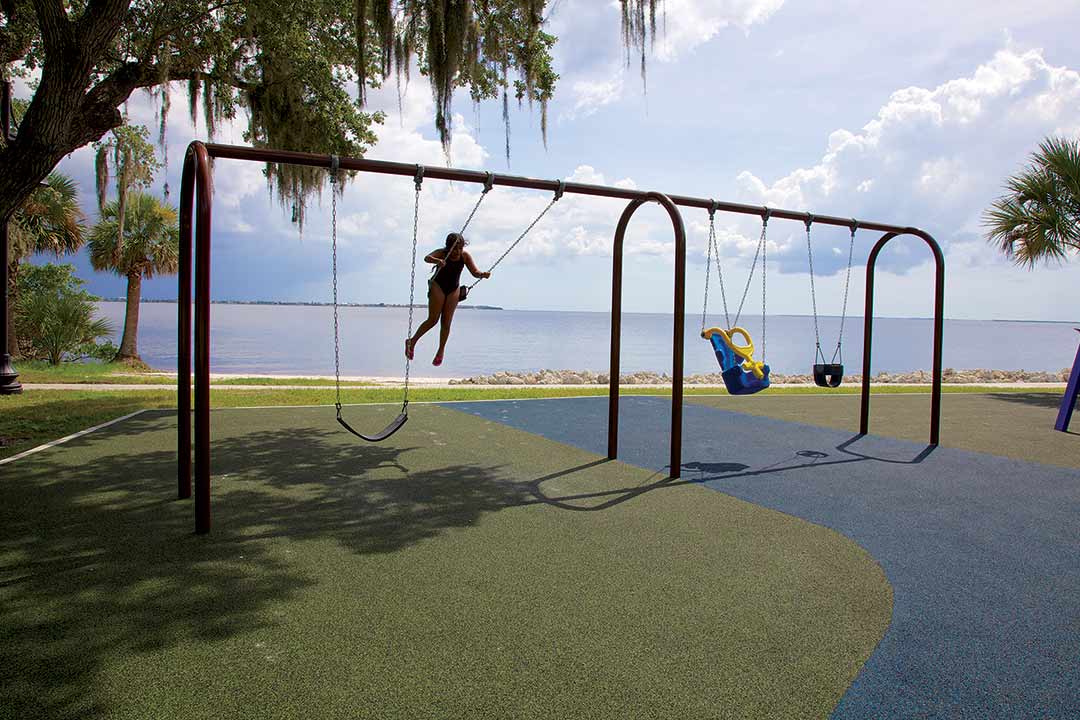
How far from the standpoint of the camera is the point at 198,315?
4.24m

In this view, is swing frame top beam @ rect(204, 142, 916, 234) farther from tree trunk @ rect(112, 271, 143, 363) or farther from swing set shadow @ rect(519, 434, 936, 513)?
tree trunk @ rect(112, 271, 143, 363)

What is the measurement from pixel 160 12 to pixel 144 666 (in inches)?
335

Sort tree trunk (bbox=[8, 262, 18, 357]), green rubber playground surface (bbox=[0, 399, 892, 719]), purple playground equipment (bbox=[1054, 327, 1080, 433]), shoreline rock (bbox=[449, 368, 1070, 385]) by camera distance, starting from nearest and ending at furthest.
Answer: green rubber playground surface (bbox=[0, 399, 892, 719]) → purple playground equipment (bbox=[1054, 327, 1080, 433]) → tree trunk (bbox=[8, 262, 18, 357]) → shoreline rock (bbox=[449, 368, 1070, 385])

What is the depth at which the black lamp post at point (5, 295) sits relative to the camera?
9359 mm

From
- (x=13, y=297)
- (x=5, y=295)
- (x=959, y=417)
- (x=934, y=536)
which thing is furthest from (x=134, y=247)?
(x=934, y=536)

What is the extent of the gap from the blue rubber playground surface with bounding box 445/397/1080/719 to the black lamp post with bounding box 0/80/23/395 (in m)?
7.24

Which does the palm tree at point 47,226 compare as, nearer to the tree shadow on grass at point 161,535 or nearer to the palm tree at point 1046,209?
the tree shadow on grass at point 161,535

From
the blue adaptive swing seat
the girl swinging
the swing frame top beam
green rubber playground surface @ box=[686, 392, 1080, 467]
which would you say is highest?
the swing frame top beam

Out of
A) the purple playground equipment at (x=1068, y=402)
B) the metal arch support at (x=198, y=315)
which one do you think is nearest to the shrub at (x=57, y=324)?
the metal arch support at (x=198, y=315)

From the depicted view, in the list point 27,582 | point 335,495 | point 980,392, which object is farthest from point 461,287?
point 980,392

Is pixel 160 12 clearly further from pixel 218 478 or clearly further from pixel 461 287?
pixel 218 478

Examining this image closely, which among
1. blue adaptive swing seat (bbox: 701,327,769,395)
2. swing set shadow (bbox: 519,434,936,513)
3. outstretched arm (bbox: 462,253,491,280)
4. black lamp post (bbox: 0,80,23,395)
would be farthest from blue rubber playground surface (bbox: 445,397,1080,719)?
black lamp post (bbox: 0,80,23,395)

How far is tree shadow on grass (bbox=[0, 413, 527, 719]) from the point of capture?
273cm

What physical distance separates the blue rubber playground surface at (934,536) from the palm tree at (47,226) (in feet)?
42.9
